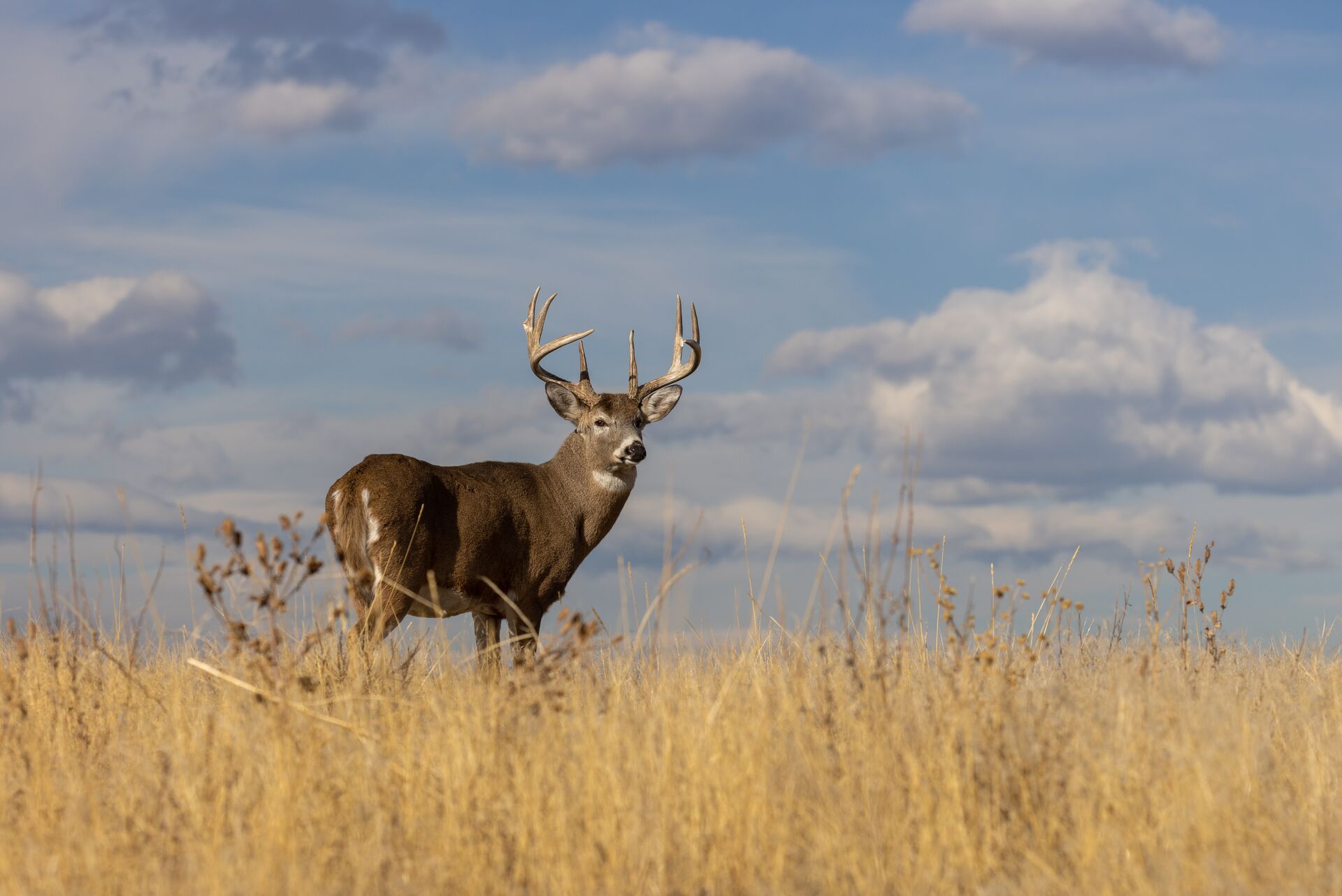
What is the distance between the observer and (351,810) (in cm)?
586

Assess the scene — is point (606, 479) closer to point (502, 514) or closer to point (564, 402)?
point (564, 402)

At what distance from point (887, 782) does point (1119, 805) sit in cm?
99

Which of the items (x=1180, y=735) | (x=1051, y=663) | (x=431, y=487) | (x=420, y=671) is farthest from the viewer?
(x=431, y=487)

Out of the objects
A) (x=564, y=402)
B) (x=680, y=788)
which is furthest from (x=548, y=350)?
(x=680, y=788)

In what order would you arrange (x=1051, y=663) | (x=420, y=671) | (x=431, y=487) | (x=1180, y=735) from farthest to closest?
(x=431, y=487)
(x=1051, y=663)
(x=420, y=671)
(x=1180, y=735)

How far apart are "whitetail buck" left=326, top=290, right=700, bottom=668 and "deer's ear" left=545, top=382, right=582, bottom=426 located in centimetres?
1

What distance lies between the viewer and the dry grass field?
17.3ft

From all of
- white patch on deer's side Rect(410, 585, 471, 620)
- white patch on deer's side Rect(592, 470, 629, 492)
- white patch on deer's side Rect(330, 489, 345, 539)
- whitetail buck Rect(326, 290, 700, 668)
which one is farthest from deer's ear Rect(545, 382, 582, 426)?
white patch on deer's side Rect(330, 489, 345, 539)

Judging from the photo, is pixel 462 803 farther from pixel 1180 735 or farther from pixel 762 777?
pixel 1180 735

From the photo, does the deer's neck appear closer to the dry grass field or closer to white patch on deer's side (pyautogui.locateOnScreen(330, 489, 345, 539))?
white patch on deer's side (pyautogui.locateOnScreen(330, 489, 345, 539))

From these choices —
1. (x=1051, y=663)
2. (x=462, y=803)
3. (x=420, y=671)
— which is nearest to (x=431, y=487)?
(x=420, y=671)

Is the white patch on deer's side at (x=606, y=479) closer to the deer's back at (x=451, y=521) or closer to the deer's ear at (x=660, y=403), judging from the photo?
the deer's back at (x=451, y=521)

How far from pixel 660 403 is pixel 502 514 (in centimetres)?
220

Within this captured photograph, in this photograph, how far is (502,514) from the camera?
12.0 m
